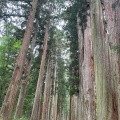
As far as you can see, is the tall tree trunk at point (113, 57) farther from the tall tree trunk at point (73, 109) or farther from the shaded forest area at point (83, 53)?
the tall tree trunk at point (73, 109)

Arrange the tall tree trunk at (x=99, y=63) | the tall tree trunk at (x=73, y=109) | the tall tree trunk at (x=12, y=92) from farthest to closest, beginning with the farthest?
1. the tall tree trunk at (x=73, y=109)
2. the tall tree trunk at (x=12, y=92)
3. the tall tree trunk at (x=99, y=63)

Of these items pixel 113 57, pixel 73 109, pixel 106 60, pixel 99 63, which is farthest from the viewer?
pixel 73 109

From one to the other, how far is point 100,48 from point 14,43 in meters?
15.6

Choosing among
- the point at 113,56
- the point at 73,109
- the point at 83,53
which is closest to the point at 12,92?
the point at 113,56

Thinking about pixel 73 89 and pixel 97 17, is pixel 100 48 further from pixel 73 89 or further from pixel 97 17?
pixel 73 89

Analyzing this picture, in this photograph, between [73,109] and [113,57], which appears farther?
[73,109]

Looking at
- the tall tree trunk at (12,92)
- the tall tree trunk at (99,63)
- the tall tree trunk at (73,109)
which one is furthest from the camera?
the tall tree trunk at (73,109)

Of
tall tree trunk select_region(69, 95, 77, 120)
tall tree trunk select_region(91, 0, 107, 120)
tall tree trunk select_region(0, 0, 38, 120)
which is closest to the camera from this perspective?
tall tree trunk select_region(91, 0, 107, 120)

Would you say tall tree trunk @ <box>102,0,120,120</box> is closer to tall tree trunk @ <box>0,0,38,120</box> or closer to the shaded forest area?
the shaded forest area

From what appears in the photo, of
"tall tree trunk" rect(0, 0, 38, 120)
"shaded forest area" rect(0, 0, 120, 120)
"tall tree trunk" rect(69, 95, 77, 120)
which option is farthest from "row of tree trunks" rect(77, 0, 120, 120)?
"tall tree trunk" rect(69, 95, 77, 120)

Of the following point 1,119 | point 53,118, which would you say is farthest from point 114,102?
point 53,118

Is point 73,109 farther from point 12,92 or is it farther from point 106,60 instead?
point 106,60

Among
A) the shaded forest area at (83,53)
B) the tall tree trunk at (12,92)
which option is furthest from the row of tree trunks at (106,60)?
the tall tree trunk at (12,92)

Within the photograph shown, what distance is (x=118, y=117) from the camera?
3092 millimetres
